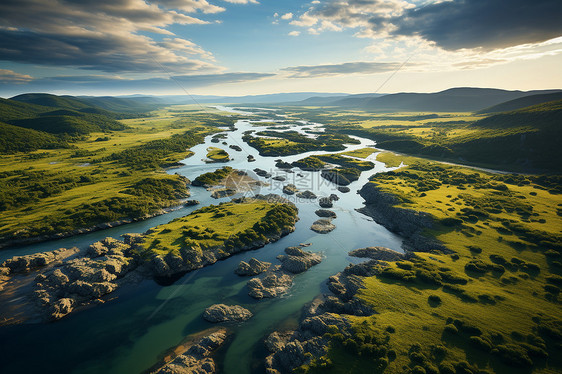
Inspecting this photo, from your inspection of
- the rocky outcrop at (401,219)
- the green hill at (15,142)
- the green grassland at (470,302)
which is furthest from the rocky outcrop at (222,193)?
the green hill at (15,142)

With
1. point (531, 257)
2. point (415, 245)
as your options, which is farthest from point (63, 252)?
point (531, 257)

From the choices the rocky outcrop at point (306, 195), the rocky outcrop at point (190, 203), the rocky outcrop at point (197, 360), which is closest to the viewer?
the rocky outcrop at point (197, 360)

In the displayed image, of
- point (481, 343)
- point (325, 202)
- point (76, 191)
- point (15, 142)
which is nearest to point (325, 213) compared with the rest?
point (325, 202)

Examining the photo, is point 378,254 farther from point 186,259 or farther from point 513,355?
point 186,259

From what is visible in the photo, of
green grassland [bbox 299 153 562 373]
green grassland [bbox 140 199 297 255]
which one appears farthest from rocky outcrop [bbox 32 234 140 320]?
green grassland [bbox 299 153 562 373]

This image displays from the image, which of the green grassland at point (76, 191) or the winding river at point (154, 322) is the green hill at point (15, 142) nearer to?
the green grassland at point (76, 191)

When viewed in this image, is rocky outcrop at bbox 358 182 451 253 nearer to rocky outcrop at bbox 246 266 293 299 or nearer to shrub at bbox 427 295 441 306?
shrub at bbox 427 295 441 306
